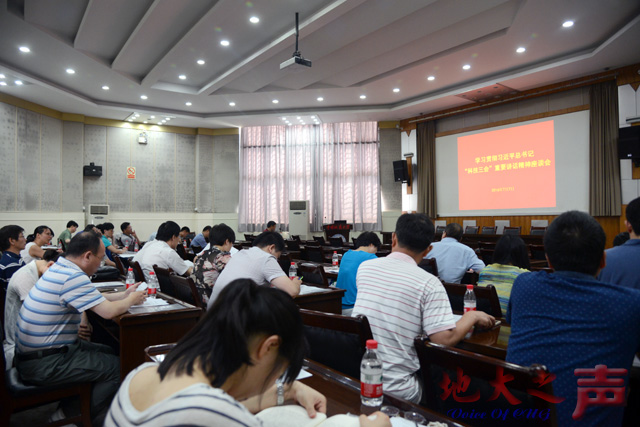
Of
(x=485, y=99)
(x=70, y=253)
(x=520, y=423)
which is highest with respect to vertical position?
(x=485, y=99)

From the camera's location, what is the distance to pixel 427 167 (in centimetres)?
1154

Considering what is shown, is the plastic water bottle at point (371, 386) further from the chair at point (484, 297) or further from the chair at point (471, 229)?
the chair at point (471, 229)

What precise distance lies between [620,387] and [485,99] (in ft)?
32.8

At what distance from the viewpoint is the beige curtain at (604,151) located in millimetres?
8328

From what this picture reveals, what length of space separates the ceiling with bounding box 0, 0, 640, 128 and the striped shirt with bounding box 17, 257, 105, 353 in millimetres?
5056

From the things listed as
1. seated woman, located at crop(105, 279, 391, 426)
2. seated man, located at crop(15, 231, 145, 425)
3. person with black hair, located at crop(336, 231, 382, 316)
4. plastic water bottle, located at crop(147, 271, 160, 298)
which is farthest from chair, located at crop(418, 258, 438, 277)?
seated woman, located at crop(105, 279, 391, 426)

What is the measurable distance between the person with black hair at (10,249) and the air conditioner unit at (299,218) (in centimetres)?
877

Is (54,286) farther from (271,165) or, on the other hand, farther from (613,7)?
(271,165)

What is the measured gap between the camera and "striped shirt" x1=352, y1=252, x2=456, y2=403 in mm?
1559

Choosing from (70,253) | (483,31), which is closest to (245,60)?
(483,31)

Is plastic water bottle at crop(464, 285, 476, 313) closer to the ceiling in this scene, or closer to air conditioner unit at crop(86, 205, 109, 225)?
the ceiling

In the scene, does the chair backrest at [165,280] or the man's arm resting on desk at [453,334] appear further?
the chair backrest at [165,280]

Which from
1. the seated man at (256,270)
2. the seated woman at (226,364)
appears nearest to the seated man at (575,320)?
the seated woman at (226,364)

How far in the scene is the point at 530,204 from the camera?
952cm
